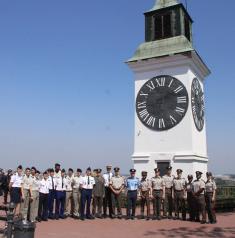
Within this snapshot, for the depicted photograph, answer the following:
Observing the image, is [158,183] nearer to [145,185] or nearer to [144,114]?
[145,185]

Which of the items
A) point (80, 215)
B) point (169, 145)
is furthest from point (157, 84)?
point (80, 215)

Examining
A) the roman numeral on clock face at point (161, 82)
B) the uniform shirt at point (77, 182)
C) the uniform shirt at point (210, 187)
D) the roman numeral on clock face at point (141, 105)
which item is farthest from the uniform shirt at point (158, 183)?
the roman numeral on clock face at point (161, 82)

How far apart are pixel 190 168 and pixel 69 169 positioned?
6154 millimetres

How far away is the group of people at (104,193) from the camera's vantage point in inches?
442

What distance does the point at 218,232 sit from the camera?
934 centimetres

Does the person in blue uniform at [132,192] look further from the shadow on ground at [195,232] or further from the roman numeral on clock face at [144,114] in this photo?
the roman numeral on clock face at [144,114]

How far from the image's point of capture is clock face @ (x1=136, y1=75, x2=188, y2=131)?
56.0 ft

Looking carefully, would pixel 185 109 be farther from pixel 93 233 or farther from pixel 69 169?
pixel 93 233

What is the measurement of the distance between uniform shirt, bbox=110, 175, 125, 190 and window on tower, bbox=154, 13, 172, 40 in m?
9.19

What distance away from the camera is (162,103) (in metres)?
17.5

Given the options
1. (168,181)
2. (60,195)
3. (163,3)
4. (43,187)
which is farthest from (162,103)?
(43,187)

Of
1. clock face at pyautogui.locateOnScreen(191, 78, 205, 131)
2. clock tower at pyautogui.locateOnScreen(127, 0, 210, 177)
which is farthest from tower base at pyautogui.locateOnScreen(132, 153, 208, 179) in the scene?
clock face at pyautogui.locateOnScreen(191, 78, 205, 131)

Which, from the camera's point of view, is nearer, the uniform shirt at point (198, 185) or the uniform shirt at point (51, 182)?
the uniform shirt at point (198, 185)

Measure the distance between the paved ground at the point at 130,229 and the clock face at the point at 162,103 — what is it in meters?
6.48
